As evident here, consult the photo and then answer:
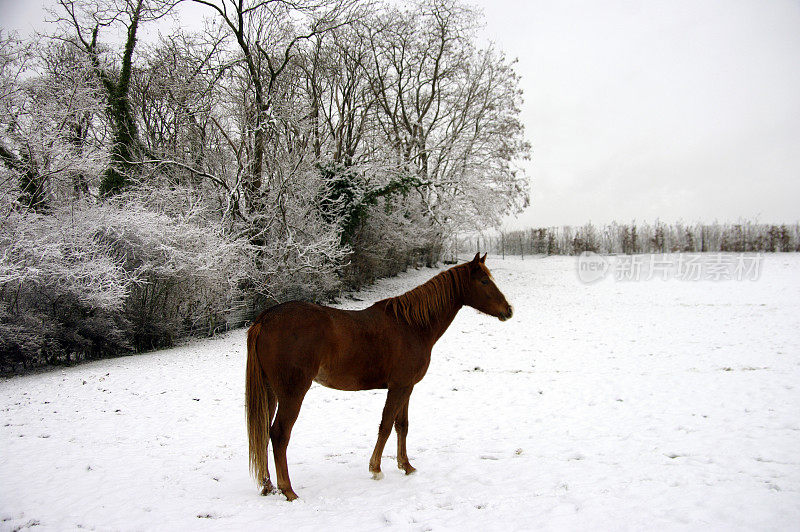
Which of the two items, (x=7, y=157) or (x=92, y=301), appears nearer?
(x=92, y=301)

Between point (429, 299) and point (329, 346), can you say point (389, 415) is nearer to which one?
point (329, 346)

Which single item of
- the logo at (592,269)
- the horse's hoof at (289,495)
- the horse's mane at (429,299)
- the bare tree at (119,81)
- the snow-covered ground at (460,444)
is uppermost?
the bare tree at (119,81)

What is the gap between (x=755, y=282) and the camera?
22156 mm

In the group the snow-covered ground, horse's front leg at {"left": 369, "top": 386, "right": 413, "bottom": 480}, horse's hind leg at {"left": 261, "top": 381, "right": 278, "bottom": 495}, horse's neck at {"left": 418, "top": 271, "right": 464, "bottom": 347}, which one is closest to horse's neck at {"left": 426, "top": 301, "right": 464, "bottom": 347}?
horse's neck at {"left": 418, "top": 271, "right": 464, "bottom": 347}

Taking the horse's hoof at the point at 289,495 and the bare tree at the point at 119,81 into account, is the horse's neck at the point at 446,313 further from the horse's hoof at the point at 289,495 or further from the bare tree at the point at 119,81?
the bare tree at the point at 119,81

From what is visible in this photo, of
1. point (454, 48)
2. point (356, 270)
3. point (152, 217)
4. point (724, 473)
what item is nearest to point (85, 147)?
point (152, 217)

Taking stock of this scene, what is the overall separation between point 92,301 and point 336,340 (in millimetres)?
8461

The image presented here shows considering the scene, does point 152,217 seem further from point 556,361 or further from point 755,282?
point 755,282

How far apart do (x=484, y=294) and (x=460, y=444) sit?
6.39ft

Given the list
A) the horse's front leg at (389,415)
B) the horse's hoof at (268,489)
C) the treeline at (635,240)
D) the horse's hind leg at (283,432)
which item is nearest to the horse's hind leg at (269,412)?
the horse's hoof at (268,489)

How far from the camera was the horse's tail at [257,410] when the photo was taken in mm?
3393

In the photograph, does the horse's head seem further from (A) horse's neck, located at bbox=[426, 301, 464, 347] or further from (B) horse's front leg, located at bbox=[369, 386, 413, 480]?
(B) horse's front leg, located at bbox=[369, 386, 413, 480]

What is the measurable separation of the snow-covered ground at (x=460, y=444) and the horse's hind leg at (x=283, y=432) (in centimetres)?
13

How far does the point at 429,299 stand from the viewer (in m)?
3.96
